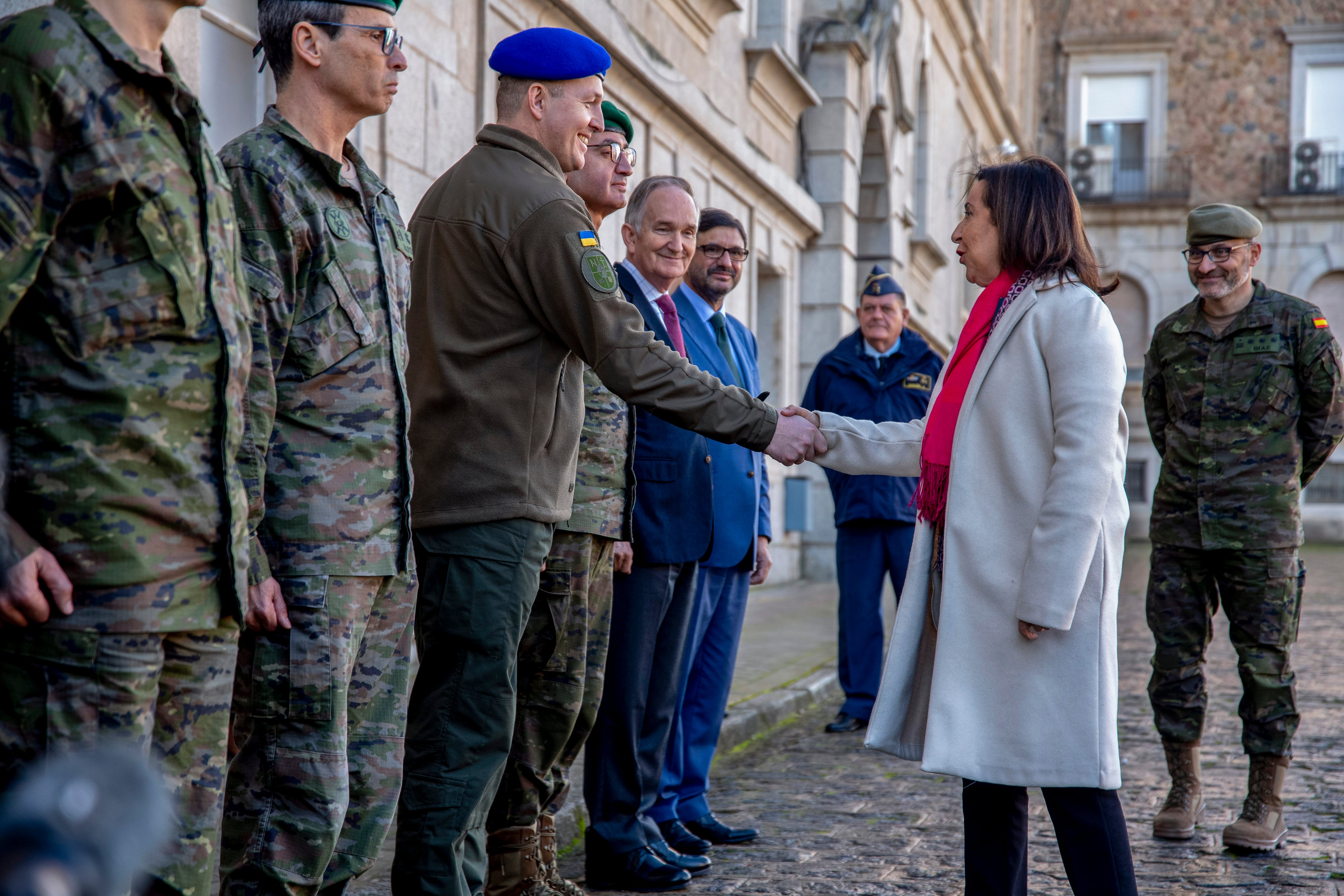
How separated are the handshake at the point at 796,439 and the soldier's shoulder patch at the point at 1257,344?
1.93 m

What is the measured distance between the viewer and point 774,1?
524 inches

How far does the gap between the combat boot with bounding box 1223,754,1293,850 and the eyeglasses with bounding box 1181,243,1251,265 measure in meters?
1.68

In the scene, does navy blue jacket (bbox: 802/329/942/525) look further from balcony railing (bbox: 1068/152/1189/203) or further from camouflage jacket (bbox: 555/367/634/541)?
balcony railing (bbox: 1068/152/1189/203)

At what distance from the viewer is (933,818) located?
15.8 feet

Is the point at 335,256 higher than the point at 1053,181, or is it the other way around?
the point at 1053,181

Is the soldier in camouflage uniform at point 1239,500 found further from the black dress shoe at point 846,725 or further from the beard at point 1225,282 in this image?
the black dress shoe at point 846,725

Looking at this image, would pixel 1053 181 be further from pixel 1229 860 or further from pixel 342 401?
pixel 1229 860

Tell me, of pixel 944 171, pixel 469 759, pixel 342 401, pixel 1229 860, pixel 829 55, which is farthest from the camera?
pixel 944 171

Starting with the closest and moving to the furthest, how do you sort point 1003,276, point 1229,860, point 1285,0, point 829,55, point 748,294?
point 1003,276 < point 1229,860 < point 748,294 < point 829,55 < point 1285,0

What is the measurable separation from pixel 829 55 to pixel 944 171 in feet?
23.1

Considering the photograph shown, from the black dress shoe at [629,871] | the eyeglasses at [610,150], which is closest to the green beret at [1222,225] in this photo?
the eyeglasses at [610,150]

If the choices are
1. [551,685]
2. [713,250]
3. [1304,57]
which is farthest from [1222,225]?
[1304,57]

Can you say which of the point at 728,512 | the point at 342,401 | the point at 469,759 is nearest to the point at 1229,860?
the point at 728,512

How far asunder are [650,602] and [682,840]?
0.81 metres
